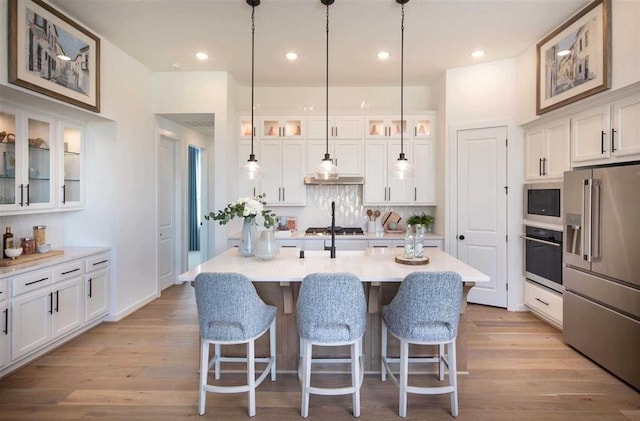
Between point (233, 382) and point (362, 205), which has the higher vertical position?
point (362, 205)

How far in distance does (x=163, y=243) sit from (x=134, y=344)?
2.09 metres

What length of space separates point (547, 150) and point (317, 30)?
9.03 feet

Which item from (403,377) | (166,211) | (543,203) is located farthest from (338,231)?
(403,377)

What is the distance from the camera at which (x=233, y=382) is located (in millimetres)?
2715

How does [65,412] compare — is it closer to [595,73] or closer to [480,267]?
[480,267]

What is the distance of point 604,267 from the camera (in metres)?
2.84

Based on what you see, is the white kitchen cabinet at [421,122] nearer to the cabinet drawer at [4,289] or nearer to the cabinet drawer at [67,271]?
the cabinet drawer at [67,271]

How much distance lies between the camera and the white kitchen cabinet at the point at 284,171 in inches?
198

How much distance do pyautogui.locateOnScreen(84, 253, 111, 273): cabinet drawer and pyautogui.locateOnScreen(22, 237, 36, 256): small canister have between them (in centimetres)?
44

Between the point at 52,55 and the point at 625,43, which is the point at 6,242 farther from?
the point at 625,43

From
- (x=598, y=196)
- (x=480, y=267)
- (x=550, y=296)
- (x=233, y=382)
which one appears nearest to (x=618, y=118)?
(x=598, y=196)

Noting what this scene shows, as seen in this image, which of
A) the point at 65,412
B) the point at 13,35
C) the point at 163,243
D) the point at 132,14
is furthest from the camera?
the point at 163,243

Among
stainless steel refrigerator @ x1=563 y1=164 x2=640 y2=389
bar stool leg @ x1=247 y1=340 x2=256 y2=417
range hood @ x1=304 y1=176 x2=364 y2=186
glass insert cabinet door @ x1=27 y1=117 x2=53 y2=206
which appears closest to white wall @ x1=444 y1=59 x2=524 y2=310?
stainless steel refrigerator @ x1=563 y1=164 x2=640 y2=389

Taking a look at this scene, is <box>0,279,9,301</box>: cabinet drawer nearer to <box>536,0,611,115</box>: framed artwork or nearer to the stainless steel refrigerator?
the stainless steel refrigerator
